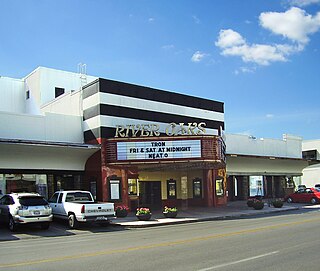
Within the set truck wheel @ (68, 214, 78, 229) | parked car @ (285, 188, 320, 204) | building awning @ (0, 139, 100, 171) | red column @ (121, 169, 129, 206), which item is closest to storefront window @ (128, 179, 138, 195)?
red column @ (121, 169, 129, 206)

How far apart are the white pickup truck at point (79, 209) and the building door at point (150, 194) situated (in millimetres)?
11793

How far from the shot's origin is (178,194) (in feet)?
122

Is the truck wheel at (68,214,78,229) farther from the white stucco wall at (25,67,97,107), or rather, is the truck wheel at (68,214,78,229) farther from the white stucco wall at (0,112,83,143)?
the white stucco wall at (25,67,97,107)

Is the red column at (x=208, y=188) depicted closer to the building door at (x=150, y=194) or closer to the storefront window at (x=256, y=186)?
the building door at (x=150, y=194)

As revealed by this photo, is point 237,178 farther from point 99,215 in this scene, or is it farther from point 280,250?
point 280,250

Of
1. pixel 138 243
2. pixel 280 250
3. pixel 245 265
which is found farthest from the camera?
pixel 138 243

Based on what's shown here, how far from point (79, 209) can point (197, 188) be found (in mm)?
17764

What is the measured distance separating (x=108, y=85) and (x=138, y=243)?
53.5 feet

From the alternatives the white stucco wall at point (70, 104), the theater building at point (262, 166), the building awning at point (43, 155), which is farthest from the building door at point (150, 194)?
the white stucco wall at point (70, 104)

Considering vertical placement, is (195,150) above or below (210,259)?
above

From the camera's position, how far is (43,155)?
2719cm

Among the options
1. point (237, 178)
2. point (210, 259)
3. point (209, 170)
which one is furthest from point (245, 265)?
point (237, 178)

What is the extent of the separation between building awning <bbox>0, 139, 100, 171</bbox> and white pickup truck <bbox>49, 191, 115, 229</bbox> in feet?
13.1

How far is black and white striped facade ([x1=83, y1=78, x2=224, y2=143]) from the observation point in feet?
93.5
